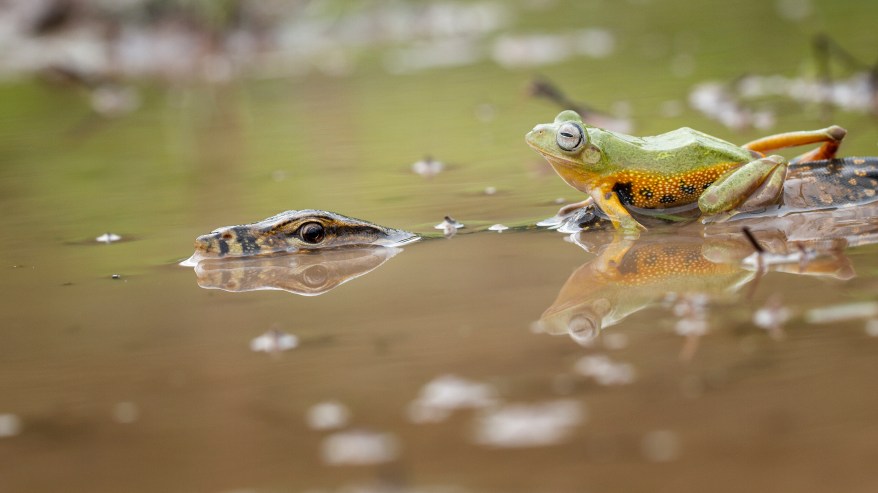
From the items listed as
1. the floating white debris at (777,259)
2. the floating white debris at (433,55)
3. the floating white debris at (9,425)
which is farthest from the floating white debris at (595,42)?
the floating white debris at (9,425)

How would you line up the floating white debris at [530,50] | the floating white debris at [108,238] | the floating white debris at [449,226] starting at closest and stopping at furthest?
1. the floating white debris at [449,226]
2. the floating white debris at [108,238]
3. the floating white debris at [530,50]

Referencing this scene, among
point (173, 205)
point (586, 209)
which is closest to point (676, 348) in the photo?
point (586, 209)

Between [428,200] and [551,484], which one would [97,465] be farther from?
[428,200]

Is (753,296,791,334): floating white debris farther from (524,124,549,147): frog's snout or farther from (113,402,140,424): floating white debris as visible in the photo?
(113,402,140,424): floating white debris

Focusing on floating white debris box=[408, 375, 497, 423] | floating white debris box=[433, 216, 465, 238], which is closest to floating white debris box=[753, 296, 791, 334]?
floating white debris box=[408, 375, 497, 423]

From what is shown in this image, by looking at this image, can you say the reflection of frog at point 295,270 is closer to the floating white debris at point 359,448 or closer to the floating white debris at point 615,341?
the floating white debris at point 615,341

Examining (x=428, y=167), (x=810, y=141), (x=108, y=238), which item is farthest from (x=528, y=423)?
(x=428, y=167)
